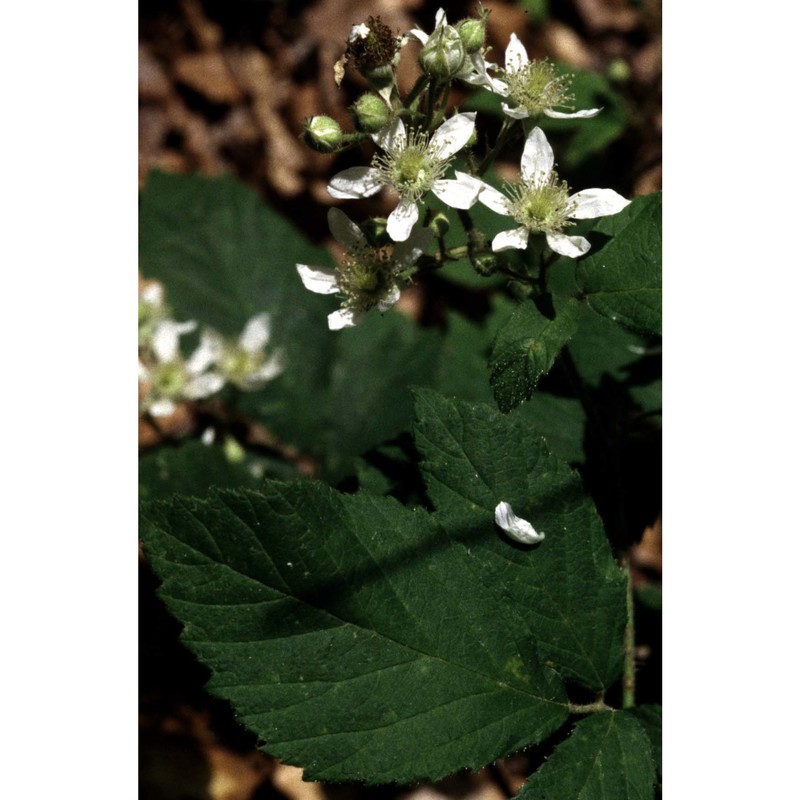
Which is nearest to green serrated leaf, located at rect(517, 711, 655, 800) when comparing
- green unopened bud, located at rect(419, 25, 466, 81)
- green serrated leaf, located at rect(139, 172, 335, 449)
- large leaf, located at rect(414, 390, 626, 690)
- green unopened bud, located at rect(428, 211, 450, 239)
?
large leaf, located at rect(414, 390, 626, 690)

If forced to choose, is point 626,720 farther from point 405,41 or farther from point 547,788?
point 405,41

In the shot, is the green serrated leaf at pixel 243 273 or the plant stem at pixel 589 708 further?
the green serrated leaf at pixel 243 273

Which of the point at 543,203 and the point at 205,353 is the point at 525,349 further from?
the point at 205,353

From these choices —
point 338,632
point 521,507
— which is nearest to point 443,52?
point 521,507

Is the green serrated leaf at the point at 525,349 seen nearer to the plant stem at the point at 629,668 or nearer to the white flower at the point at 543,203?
the white flower at the point at 543,203

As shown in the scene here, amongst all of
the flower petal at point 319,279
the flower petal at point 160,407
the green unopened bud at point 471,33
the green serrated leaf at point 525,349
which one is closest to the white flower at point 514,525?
the green serrated leaf at point 525,349

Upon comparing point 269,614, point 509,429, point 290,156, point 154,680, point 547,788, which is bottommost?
point 154,680

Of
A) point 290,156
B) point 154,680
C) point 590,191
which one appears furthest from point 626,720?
point 290,156

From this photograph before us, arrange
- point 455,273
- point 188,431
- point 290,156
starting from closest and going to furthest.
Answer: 1. point 455,273
2. point 188,431
3. point 290,156
